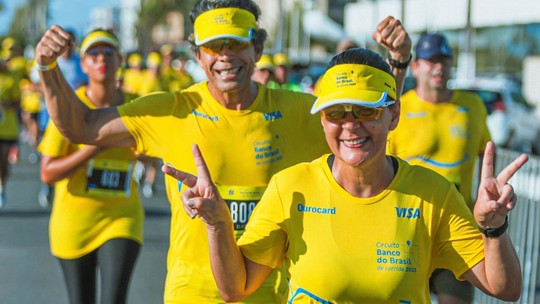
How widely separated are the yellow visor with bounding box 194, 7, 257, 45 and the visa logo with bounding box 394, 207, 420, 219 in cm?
148

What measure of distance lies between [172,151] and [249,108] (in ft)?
1.30

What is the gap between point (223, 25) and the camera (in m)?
4.93

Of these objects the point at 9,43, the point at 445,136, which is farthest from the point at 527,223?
the point at 9,43

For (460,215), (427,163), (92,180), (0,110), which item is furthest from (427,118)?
(0,110)

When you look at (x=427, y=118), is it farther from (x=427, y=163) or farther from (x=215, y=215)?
(x=215, y=215)

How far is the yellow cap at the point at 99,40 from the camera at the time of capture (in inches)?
273

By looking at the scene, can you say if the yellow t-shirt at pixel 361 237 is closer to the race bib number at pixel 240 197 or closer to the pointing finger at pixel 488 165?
the pointing finger at pixel 488 165

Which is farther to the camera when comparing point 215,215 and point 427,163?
point 427,163

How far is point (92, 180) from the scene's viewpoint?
6867mm

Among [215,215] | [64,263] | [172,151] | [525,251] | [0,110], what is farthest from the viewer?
[0,110]

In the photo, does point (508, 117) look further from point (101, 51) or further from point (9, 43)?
point (101, 51)

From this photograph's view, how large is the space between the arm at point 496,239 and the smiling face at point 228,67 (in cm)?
162

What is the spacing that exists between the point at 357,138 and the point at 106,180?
3373 millimetres

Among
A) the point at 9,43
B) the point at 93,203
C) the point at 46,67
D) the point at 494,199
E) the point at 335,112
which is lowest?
the point at 93,203
